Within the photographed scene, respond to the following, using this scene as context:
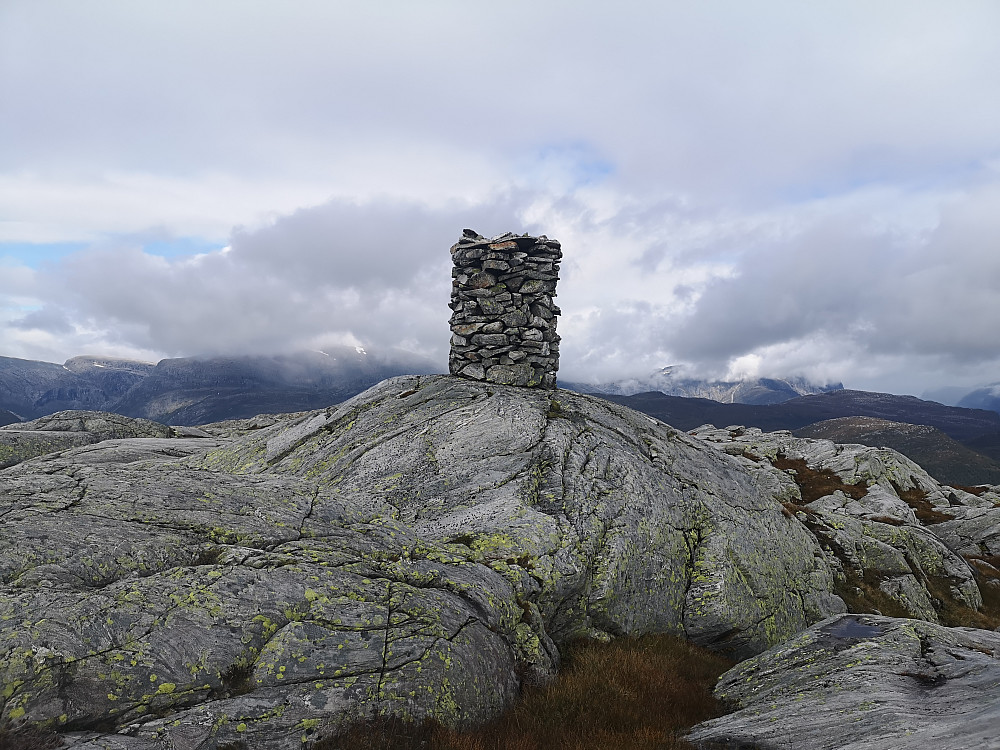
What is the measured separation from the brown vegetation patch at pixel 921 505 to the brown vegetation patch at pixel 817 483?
16.3 feet

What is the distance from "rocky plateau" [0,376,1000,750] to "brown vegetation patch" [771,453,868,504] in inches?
1648

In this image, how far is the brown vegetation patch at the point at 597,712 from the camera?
313 inches

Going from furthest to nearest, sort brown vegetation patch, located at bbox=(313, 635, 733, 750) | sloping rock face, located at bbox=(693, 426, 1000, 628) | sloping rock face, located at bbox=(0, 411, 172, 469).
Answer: sloping rock face, located at bbox=(0, 411, 172, 469), sloping rock face, located at bbox=(693, 426, 1000, 628), brown vegetation patch, located at bbox=(313, 635, 733, 750)

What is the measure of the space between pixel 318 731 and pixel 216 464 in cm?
1858

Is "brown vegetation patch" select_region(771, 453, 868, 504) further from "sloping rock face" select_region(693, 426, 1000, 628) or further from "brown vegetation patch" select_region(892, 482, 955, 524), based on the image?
"brown vegetation patch" select_region(892, 482, 955, 524)

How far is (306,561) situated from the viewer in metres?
9.94

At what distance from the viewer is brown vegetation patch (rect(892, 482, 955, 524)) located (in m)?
53.5

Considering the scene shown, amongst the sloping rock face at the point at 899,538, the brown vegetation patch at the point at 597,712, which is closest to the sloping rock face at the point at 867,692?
the brown vegetation patch at the point at 597,712

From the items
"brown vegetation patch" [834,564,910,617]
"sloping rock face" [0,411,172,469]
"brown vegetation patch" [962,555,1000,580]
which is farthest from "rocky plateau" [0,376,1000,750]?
"brown vegetation patch" [962,555,1000,580]

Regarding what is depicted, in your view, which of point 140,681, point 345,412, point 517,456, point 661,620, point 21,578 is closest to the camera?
point 140,681

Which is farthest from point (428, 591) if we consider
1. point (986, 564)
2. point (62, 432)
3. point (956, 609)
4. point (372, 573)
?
point (986, 564)

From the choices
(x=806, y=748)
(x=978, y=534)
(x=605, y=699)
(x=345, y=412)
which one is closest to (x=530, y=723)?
(x=605, y=699)

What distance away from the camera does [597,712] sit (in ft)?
31.1

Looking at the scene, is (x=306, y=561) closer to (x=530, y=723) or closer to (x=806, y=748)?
(x=530, y=723)
